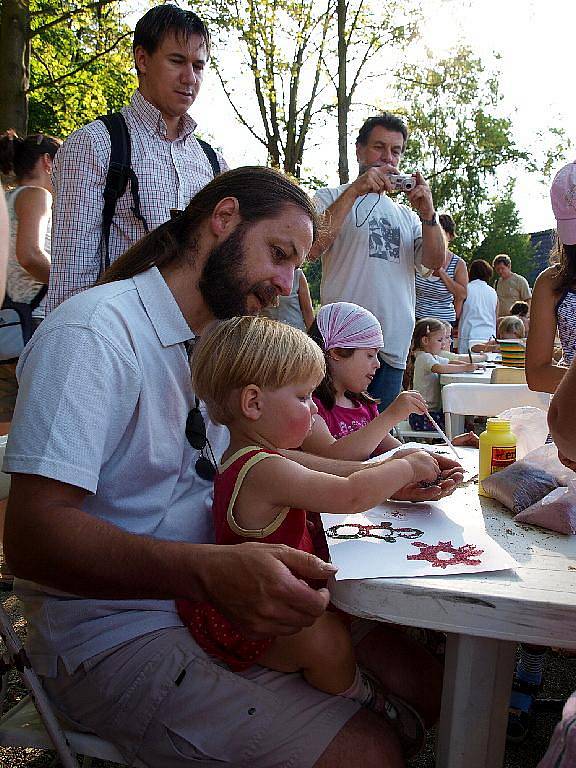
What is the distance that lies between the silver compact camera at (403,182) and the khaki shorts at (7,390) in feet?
6.47

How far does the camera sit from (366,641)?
5.34 ft

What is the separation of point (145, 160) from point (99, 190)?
22 cm

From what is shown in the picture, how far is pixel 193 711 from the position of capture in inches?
47.7

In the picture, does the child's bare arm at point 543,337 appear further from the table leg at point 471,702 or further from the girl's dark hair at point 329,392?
the table leg at point 471,702

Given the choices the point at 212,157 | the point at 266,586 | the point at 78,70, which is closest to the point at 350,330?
the point at 212,157

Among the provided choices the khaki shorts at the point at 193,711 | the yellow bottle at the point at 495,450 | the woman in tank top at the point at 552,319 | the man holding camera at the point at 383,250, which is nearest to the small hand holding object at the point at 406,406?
the yellow bottle at the point at 495,450

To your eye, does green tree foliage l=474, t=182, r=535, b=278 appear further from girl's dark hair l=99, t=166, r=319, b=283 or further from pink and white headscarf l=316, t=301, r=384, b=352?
girl's dark hair l=99, t=166, r=319, b=283

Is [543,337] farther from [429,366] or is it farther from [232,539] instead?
[429,366]

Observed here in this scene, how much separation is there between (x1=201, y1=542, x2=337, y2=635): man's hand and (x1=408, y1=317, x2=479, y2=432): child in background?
4.11 metres

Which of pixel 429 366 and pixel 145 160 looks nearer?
pixel 145 160

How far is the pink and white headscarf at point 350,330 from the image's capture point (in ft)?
9.05

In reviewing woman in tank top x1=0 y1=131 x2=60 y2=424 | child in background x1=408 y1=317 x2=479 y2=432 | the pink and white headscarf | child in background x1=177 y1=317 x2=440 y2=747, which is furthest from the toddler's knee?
child in background x1=408 y1=317 x2=479 y2=432

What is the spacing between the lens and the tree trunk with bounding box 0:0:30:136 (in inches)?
310

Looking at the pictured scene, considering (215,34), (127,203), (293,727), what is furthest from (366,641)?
(215,34)
